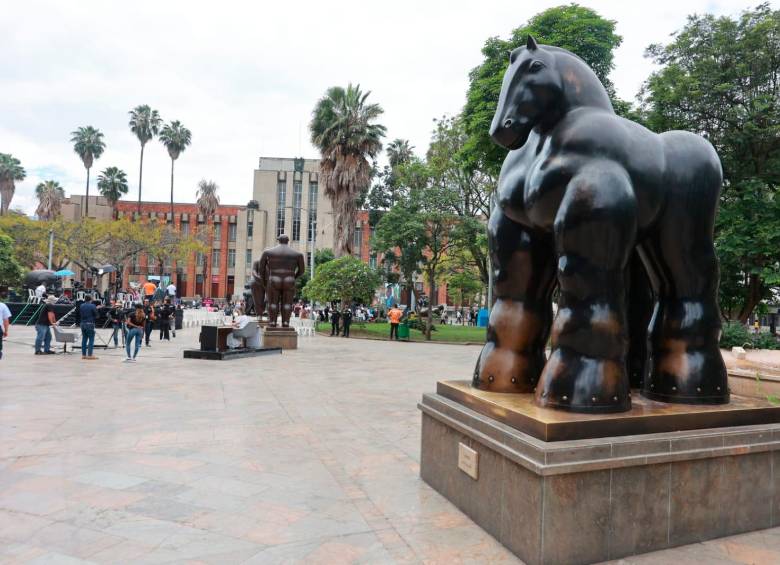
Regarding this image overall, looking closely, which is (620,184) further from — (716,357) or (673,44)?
(673,44)

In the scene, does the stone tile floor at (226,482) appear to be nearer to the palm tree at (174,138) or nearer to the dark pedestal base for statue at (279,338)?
the dark pedestal base for statue at (279,338)

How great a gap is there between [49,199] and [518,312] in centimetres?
7134

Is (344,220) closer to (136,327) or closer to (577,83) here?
(136,327)

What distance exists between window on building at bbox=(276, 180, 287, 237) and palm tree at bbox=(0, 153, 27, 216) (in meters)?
28.5

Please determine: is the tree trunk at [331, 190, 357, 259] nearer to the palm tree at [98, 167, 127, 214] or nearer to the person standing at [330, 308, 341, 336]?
the person standing at [330, 308, 341, 336]

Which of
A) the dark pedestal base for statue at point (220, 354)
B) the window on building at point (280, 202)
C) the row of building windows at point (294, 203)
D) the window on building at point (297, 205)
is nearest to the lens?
the dark pedestal base for statue at point (220, 354)

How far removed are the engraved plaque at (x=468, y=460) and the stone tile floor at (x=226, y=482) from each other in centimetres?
31

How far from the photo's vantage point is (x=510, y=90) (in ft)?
11.3

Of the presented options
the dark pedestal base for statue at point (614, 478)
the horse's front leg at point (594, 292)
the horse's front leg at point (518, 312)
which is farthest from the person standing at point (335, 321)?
the horse's front leg at point (594, 292)

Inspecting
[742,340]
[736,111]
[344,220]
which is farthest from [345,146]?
[742,340]

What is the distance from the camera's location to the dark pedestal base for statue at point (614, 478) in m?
2.67

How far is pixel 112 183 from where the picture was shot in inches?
2391

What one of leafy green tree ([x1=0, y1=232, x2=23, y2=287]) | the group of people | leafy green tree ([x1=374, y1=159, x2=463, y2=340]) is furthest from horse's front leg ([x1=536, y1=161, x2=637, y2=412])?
leafy green tree ([x1=0, y1=232, x2=23, y2=287])

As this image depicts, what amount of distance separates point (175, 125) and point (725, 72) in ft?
184
